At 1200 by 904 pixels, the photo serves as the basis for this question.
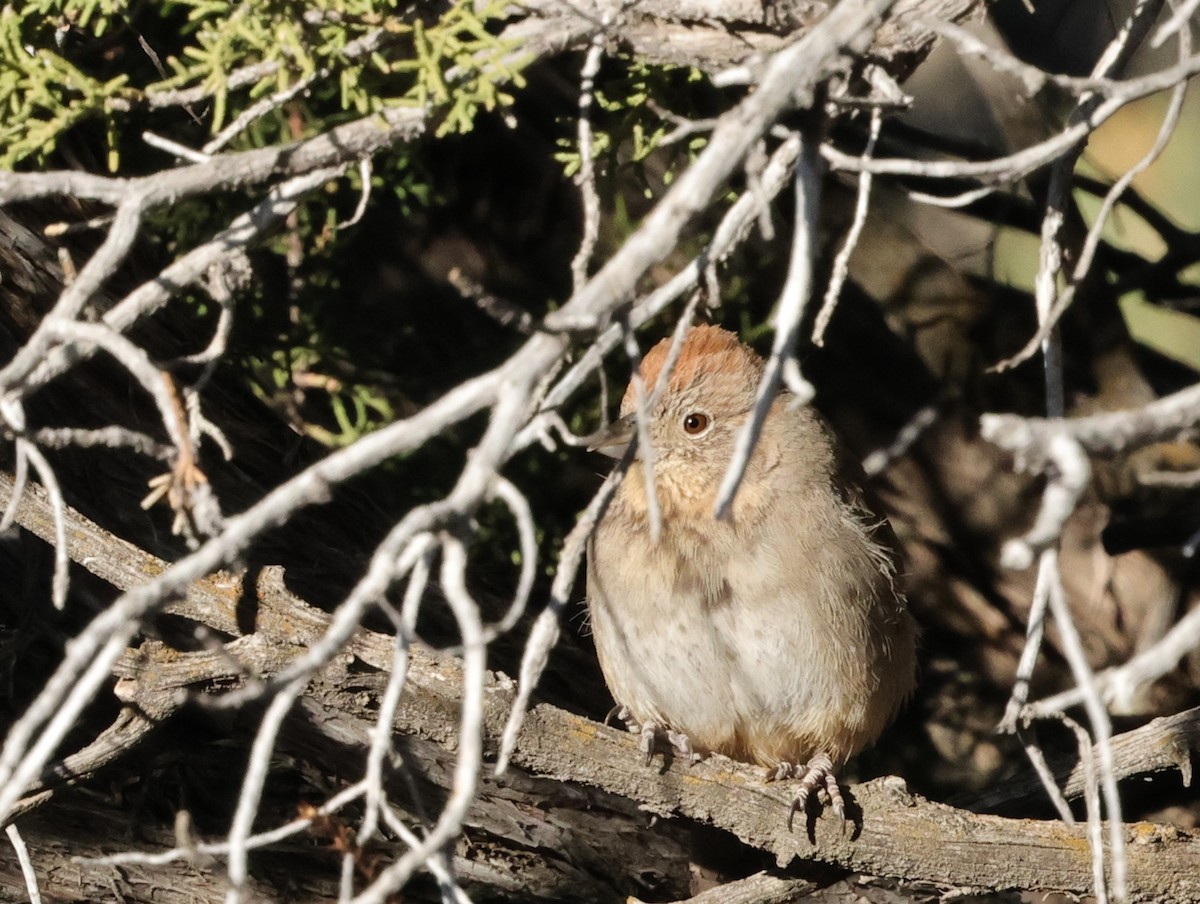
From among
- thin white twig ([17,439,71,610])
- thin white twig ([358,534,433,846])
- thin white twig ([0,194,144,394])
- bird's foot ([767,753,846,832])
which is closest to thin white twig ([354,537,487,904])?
thin white twig ([358,534,433,846])

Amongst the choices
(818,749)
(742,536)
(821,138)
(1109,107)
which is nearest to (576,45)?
(821,138)

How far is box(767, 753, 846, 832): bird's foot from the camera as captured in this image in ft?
11.1

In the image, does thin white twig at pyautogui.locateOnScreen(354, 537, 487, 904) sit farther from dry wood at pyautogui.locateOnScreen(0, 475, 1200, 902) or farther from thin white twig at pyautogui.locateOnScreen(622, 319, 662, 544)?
dry wood at pyautogui.locateOnScreen(0, 475, 1200, 902)

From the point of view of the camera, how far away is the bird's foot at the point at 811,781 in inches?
133

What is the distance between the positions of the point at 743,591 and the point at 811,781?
0.54 metres

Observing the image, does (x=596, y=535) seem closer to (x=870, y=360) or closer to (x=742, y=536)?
(x=742, y=536)

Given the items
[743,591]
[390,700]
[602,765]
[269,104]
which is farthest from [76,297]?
[743,591]

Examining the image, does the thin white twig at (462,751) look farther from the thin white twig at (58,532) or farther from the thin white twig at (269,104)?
the thin white twig at (269,104)

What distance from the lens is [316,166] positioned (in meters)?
3.00

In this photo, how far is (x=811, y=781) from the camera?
3518 millimetres

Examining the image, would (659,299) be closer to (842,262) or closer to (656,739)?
(842,262)

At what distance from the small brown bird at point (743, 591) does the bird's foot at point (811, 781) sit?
0.01 meters

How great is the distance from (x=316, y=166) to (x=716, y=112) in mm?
1545

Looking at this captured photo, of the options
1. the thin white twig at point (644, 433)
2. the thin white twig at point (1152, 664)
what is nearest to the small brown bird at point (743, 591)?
the thin white twig at point (644, 433)
